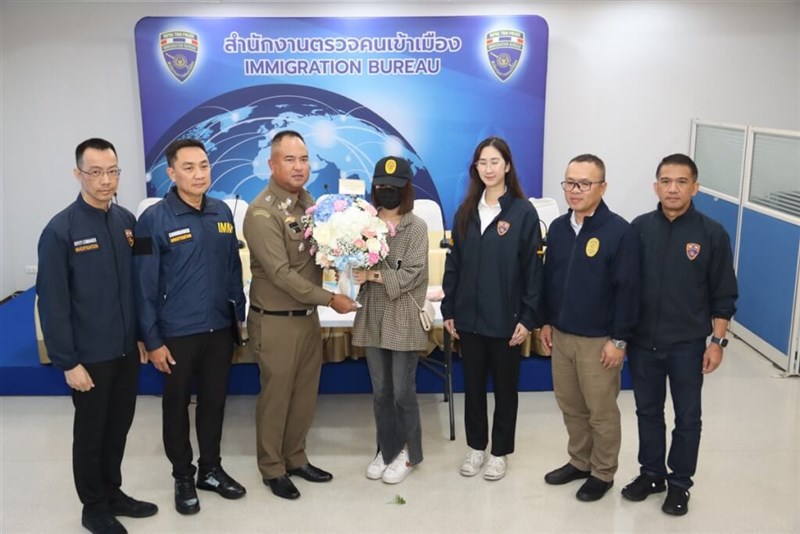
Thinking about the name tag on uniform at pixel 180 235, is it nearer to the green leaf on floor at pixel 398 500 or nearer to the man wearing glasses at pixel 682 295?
the green leaf on floor at pixel 398 500

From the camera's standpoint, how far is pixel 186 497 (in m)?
3.44

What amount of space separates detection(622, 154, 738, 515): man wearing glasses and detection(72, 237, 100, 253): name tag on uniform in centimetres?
234

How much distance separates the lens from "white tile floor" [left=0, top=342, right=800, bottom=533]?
132 inches

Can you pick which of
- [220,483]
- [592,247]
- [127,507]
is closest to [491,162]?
[592,247]

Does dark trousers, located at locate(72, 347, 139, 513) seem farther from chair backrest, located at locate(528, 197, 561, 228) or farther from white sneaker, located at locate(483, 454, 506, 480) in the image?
chair backrest, located at locate(528, 197, 561, 228)

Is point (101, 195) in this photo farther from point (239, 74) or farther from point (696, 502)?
point (239, 74)

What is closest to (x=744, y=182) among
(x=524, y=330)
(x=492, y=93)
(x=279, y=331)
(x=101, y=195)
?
(x=492, y=93)

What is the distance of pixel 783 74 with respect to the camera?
7.28 m

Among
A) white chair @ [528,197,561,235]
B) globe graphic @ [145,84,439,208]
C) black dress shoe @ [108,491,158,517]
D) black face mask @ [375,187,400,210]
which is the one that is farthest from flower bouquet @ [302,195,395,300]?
globe graphic @ [145,84,439,208]

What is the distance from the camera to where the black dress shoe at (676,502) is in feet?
Answer: 11.1

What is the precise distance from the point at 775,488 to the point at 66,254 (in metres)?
3.51

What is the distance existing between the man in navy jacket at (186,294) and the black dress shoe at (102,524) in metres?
0.29

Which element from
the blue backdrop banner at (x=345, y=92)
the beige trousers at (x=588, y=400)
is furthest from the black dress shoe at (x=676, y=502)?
the blue backdrop banner at (x=345, y=92)

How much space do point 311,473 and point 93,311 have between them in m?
1.40
